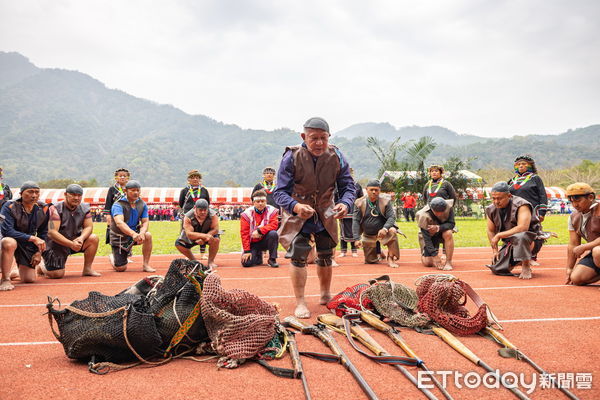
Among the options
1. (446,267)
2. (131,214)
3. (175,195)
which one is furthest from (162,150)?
(446,267)

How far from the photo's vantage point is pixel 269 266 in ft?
29.7

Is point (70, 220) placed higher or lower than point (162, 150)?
lower

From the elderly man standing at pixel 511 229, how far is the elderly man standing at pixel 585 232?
773 millimetres

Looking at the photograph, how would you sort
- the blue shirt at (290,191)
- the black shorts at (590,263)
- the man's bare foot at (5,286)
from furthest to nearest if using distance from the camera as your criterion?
1. the man's bare foot at (5,286)
2. the black shorts at (590,263)
3. the blue shirt at (290,191)

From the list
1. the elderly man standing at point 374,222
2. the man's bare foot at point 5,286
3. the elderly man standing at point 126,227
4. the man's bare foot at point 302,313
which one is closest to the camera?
the man's bare foot at point 302,313

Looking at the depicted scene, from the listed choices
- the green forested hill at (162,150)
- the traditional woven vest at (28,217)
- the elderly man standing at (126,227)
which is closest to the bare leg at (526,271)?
the elderly man standing at (126,227)

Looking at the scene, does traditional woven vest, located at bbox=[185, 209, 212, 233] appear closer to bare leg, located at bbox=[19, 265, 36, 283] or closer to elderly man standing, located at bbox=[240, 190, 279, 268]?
elderly man standing, located at bbox=[240, 190, 279, 268]

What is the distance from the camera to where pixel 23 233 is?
22.5 feet

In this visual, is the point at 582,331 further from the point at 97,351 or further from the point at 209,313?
the point at 97,351

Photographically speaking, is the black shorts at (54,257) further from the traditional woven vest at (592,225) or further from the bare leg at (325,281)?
the traditional woven vest at (592,225)

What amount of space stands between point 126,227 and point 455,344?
6.83 m

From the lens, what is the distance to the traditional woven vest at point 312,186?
474 centimetres

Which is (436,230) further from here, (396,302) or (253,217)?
(396,302)

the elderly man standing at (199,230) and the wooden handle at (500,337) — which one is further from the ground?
the elderly man standing at (199,230)
